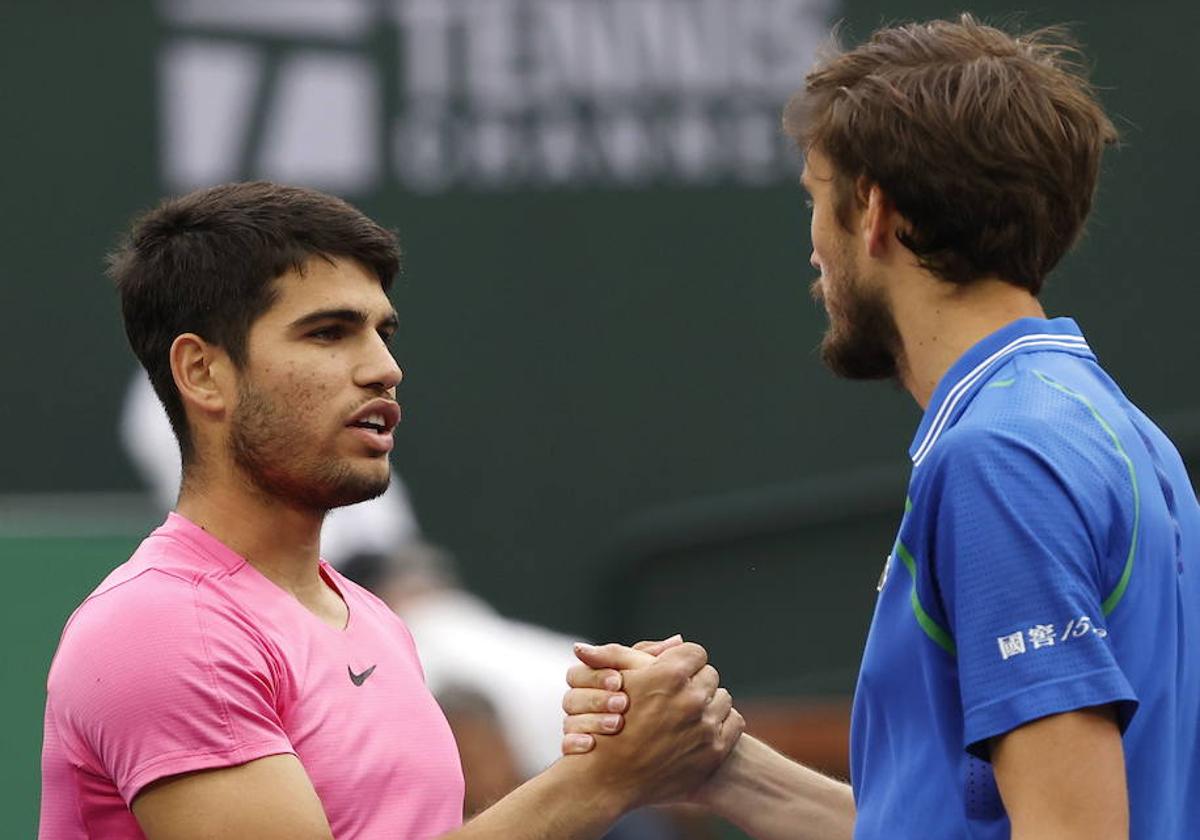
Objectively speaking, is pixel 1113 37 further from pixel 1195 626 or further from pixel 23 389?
pixel 1195 626

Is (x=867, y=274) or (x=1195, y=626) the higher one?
(x=867, y=274)

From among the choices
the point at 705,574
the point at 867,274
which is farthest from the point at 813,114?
the point at 705,574

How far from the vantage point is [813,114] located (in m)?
2.35

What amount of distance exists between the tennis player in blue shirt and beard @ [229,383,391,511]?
2.12 ft

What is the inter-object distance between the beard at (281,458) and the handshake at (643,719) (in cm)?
37

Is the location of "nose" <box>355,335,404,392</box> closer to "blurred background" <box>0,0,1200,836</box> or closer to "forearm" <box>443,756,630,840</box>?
"forearm" <box>443,756,630,840</box>

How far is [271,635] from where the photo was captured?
247 centimetres

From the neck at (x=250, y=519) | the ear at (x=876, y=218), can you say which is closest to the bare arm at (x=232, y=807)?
the neck at (x=250, y=519)

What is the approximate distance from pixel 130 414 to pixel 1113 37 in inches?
108

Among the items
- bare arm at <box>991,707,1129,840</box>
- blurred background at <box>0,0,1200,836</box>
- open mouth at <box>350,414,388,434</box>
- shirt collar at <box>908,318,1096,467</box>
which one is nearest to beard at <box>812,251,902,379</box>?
shirt collar at <box>908,318,1096,467</box>

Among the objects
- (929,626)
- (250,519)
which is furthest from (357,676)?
(929,626)

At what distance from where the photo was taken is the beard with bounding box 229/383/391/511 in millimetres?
2600

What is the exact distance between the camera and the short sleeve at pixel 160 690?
7.65 feet

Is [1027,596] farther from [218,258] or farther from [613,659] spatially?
[218,258]
